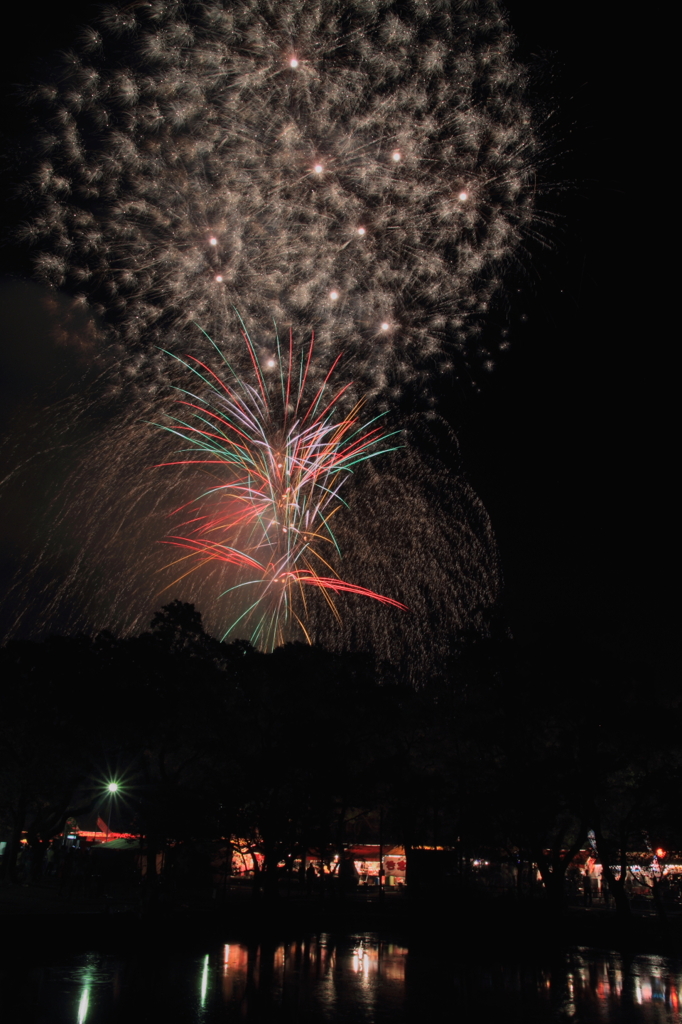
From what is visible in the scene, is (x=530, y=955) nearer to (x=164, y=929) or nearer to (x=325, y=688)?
(x=164, y=929)

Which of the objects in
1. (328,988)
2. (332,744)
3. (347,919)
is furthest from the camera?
(332,744)

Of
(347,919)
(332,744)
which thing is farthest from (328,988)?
(332,744)

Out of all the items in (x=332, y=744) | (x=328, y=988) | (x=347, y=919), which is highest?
(x=332, y=744)

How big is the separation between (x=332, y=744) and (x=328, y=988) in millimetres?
15528

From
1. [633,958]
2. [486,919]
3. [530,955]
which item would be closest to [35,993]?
[530,955]

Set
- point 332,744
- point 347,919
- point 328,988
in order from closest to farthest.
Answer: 1. point 328,988
2. point 347,919
3. point 332,744

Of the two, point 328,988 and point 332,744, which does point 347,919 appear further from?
point 328,988

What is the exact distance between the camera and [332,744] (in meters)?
27.6

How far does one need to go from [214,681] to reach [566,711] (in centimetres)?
1424

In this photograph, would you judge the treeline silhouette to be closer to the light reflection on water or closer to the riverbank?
the riverbank

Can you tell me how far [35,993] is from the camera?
33.7 feet

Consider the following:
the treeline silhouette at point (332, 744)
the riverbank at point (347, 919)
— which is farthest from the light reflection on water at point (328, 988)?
the treeline silhouette at point (332, 744)

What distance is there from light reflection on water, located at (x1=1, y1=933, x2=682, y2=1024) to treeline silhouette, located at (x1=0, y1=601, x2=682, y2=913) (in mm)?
8038

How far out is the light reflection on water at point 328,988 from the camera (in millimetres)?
9898
